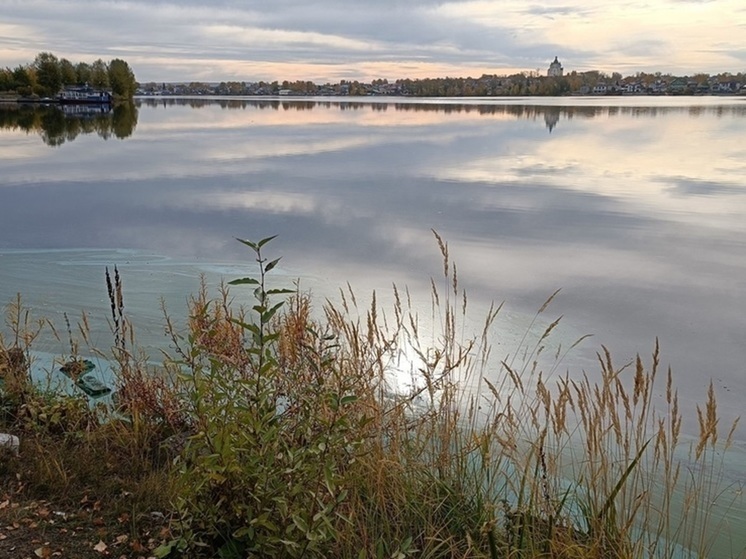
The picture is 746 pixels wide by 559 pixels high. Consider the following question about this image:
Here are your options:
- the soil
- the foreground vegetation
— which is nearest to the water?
the foreground vegetation

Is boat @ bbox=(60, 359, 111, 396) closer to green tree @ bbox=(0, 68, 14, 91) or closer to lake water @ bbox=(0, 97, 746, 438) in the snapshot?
lake water @ bbox=(0, 97, 746, 438)

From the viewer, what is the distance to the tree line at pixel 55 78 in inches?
3127

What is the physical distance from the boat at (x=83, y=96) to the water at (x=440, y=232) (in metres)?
56.8

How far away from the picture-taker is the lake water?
6.09m

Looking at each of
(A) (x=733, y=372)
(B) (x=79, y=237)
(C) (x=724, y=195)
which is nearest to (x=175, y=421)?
(A) (x=733, y=372)

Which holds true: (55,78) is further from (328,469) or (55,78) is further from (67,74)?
(328,469)

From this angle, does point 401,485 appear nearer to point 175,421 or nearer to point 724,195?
point 175,421

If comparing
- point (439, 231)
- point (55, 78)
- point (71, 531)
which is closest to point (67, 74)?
point (55, 78)

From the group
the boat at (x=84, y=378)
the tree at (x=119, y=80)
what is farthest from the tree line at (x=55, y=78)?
the boat at (x=84, y=378)

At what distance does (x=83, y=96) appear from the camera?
74.6 m

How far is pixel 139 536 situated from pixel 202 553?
1.30 feet

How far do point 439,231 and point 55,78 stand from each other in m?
84.3

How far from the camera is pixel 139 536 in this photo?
2.62 meters

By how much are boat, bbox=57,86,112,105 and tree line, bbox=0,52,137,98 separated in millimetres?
2598
